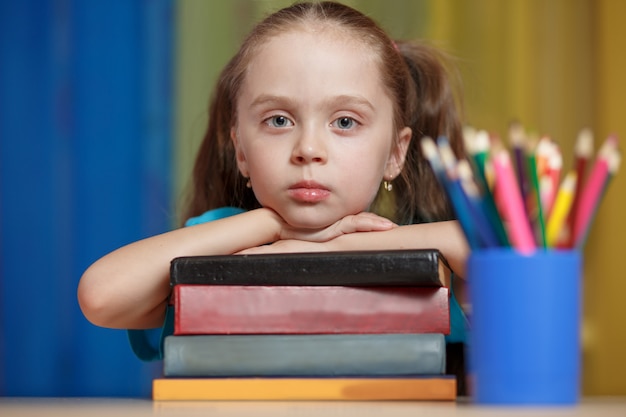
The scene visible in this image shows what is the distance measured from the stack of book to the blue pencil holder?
0.35 ft

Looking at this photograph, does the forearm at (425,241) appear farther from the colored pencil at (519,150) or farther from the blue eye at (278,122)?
the colored pencil at (519,150)

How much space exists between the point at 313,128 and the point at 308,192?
7 cm

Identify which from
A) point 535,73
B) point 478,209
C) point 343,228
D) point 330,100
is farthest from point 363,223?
point 535,73

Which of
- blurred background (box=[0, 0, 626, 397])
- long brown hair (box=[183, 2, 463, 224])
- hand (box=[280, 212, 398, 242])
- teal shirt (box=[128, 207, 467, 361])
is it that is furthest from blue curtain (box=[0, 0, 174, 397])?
hand (box=[280, 212, 398, 242])

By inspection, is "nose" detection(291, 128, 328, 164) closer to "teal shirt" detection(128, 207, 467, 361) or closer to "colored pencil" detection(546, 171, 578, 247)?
"teal shirt" detection(128, 207, 467, 361)

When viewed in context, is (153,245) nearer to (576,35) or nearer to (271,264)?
(271,264)

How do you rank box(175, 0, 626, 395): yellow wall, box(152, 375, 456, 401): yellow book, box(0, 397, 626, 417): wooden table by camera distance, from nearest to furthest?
box(0, 397, 626, 417): wooden table < box(152, 375, 456, 401): yellow book < box(175, 0, 626, 395): yellow wall

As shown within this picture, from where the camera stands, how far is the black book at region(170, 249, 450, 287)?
28.1 inches

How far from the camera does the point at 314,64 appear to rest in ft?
3.27

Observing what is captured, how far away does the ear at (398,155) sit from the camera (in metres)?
1.14

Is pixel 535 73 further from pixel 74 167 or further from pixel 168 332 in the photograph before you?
pixel 168 332

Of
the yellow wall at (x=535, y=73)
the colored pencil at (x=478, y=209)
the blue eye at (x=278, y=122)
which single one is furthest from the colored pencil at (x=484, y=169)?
the yellow wall at (x=535, y=73)

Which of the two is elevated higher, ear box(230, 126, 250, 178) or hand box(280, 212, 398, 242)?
ear box(230, 126, 250, 178)

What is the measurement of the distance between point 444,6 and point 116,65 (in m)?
0.82
